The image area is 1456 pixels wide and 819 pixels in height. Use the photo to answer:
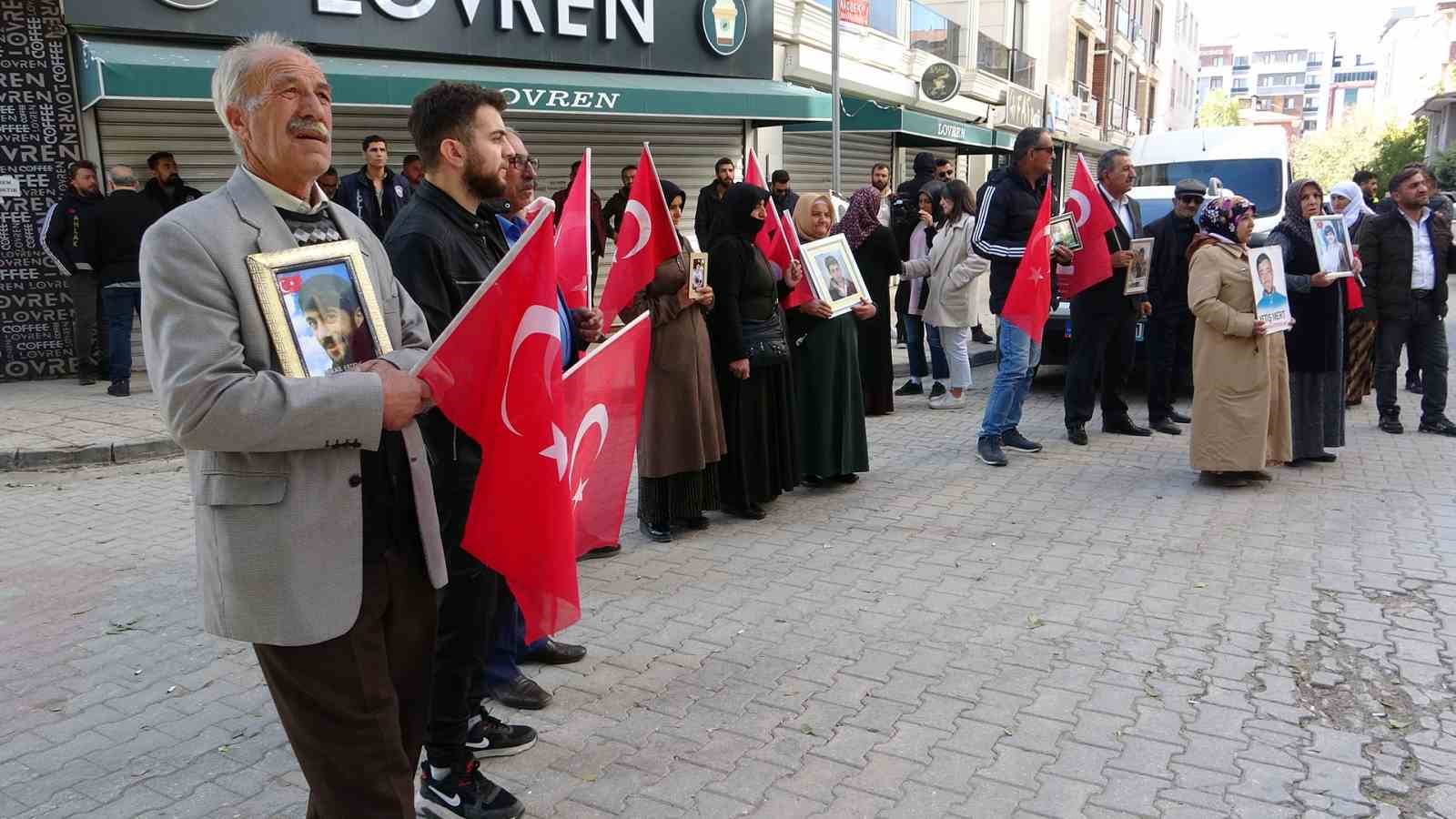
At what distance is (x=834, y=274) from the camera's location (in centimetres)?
666

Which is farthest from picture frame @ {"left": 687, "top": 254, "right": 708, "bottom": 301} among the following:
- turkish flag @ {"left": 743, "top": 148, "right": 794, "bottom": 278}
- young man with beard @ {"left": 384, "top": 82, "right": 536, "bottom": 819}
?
young man with beard @ {"left": 384, "top": 82, "right": 536, "bottom": 819}

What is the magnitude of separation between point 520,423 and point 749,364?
337 cm

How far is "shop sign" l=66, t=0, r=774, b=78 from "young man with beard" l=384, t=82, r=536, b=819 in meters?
8.89

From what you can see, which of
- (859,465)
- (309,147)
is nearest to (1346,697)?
(859,465)

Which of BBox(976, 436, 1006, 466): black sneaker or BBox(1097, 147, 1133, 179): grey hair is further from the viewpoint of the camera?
BBox(1097, 147, 1133, 179): grey hair

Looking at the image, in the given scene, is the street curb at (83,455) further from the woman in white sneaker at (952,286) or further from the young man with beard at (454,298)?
the woman in white sneaker at (952,286)

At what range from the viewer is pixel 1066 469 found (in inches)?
286

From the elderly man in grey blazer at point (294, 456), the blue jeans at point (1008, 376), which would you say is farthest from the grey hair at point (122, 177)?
the elderly man in grey blazer at point (294, 456)

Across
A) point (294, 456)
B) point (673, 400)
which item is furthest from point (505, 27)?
point (294, 456)

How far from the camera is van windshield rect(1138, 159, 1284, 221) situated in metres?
12.8

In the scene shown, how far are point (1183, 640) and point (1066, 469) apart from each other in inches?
121

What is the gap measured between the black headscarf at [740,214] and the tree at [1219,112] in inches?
3161

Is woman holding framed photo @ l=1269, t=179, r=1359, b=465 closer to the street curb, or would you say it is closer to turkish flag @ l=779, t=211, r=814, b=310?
turkish flag @ l=779, t=211, r=814, b=310

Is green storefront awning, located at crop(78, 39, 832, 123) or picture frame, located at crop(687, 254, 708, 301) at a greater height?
green storefront awning, located at crop(78, 39, 832, 123)
